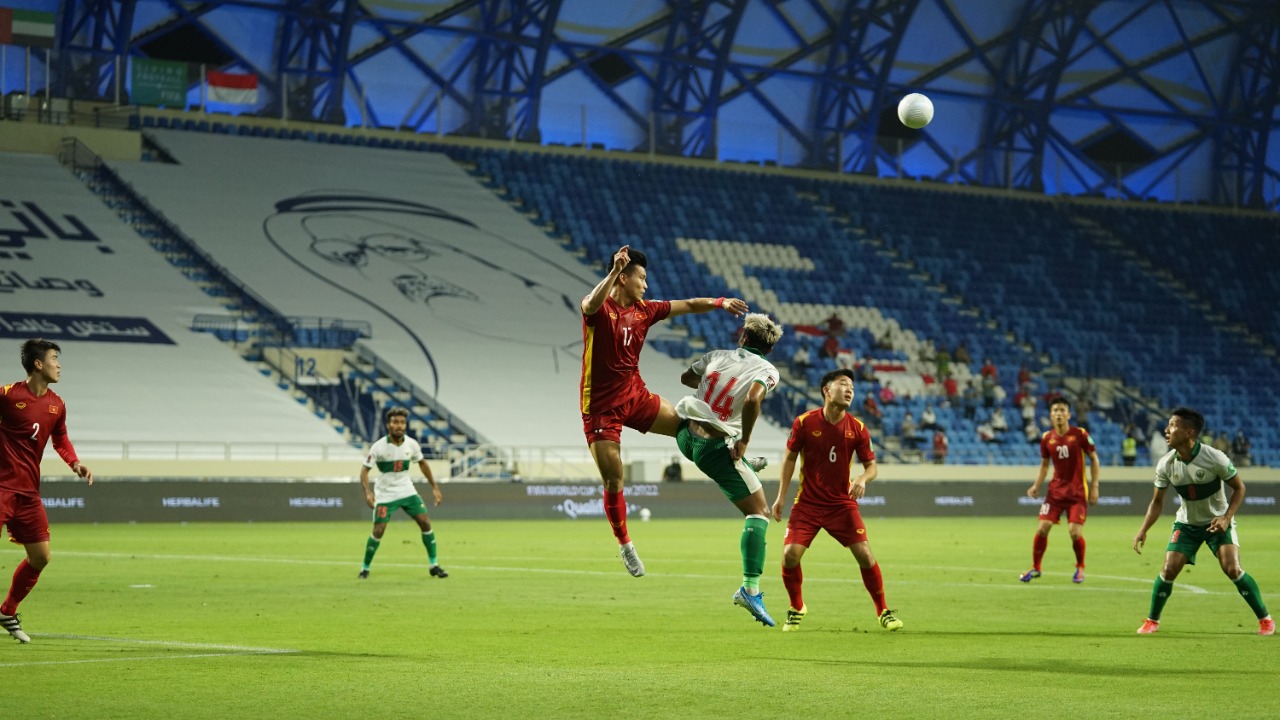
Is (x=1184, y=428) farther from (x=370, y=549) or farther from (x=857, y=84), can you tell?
(x=857, y=84)

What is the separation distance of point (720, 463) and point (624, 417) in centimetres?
87

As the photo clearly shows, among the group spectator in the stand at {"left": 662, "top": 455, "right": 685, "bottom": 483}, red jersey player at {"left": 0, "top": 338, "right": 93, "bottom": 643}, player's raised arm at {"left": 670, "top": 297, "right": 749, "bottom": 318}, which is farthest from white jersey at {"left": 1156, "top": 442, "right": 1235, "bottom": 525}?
spectator in the stand at {"left": 662, "top": 455, "right": 685, "bottom": 483}

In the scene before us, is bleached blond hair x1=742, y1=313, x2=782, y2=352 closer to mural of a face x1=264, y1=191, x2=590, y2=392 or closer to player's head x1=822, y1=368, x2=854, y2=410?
player's head x1=822, y1=368, x2=854, y2=410

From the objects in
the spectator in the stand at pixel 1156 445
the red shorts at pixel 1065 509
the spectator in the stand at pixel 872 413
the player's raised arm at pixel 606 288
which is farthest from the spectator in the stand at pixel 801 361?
the player's raised arm at pixel 606 288

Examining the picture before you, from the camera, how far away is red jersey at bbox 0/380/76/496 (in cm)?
1214

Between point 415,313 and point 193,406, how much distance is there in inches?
316

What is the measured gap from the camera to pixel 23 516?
12180 millimetres

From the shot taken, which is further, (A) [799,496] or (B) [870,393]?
(B) [870,393]

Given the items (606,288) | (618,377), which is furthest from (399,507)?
(606,288)

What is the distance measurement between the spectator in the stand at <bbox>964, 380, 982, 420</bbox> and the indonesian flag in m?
23.4

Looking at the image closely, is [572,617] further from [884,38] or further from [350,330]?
[884,38]

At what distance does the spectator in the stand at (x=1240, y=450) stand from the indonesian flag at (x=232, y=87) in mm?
31594

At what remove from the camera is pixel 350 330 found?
43.2 metres

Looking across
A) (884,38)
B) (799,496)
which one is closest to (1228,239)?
(884,38)
